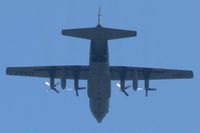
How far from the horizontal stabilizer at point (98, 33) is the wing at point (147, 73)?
9.20 metres

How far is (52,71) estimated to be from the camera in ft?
241

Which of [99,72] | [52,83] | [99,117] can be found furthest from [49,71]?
[99,72]

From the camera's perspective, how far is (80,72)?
75.6m

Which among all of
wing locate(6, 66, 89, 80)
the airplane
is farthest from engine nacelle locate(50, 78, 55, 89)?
wing locate(6, 66, 89, 80)

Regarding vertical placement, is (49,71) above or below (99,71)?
below

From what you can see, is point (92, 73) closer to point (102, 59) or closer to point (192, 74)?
point (102, 59)

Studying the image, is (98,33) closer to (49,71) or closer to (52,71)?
(52,71)

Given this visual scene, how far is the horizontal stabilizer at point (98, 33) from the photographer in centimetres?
6314

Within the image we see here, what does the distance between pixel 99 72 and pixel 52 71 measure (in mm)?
8901

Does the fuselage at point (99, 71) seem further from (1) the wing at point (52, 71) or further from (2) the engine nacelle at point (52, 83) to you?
(2) the engine nacelle at point (52, 83)

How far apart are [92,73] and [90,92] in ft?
6.73

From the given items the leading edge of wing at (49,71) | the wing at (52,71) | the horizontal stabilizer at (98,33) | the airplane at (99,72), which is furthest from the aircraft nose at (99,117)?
the horizontal stabilizer at (98,33)

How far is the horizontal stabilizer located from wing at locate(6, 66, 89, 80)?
26.2 ft

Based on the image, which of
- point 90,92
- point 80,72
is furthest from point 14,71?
point 90,92
